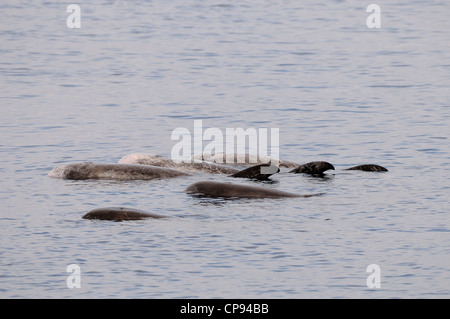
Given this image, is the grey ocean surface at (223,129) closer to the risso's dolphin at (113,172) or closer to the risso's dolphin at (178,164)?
the risso's dolphin at (113,172)

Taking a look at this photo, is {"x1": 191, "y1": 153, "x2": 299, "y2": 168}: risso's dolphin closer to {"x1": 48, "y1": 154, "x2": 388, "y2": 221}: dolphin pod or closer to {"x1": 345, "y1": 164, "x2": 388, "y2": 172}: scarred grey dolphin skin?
{"x1": 48, "y1": 154, "x2": 388, "y2": 221}: dolphin pod

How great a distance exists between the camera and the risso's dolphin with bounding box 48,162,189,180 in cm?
2273

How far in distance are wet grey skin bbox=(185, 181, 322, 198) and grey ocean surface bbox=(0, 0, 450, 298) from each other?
0.33 m

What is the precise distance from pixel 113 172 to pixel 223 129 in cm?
603

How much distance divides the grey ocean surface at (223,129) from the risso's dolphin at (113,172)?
42 cm

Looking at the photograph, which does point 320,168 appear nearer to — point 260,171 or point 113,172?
point 260,171

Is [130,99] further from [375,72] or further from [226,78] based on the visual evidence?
[375,72]

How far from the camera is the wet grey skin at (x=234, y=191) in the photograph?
20.5 metres

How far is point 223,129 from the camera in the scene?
28.4 meters

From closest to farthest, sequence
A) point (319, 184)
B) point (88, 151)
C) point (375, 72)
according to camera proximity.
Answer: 1. point (319, 184)
2. point (88, 151)
3. point (375, 72)

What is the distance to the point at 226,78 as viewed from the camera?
3700cm

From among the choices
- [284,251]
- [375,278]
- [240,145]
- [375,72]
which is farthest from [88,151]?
[375,72]

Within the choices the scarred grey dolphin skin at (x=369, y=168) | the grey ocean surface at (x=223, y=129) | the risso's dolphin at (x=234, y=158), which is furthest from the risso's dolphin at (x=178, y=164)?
the scarred grey dolphin skin at (x=369, y=168)

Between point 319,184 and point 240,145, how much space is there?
5327 millimetres
